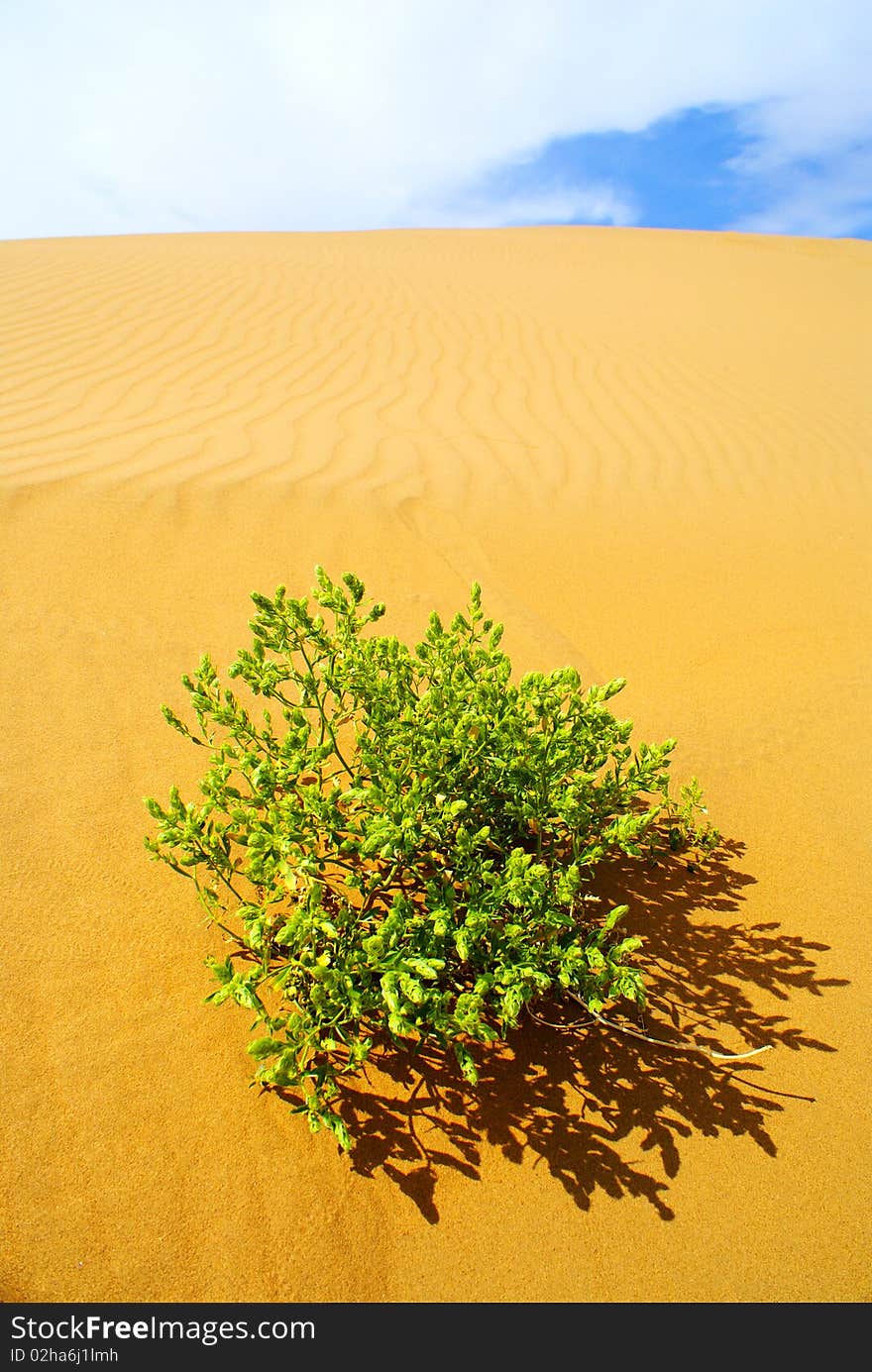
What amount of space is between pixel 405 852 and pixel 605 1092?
2.44 ft

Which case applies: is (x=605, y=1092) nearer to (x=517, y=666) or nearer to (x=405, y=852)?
(x=405, y=852)

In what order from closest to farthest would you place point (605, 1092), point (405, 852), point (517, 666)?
1. point (405, 852)
2. point (605, 1092)
3. point (517, 666)

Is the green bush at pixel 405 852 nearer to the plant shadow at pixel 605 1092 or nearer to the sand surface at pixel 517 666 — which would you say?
the plant shadow at pixel 605 1092

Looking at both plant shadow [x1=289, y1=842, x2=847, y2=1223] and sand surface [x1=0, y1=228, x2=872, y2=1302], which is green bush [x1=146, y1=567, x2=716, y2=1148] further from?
sand surface [x1=0, y1=228, x2=872, y2=1302]

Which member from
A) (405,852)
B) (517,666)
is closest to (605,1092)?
(405,852)

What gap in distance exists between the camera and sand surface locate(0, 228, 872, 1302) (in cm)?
158

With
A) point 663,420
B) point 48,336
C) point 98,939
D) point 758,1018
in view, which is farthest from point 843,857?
point 48,336

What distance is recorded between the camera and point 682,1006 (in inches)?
79.2

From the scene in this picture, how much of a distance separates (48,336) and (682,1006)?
770cm

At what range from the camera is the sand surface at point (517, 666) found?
1.58 meters

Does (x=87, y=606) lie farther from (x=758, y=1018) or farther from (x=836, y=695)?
(x=836, y=695)

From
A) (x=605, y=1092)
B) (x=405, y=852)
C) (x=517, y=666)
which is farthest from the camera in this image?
(x=517, y=666)

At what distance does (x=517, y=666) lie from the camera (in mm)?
3506

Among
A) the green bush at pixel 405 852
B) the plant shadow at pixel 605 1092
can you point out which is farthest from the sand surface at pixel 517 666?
the green bush at pixel 405 852
